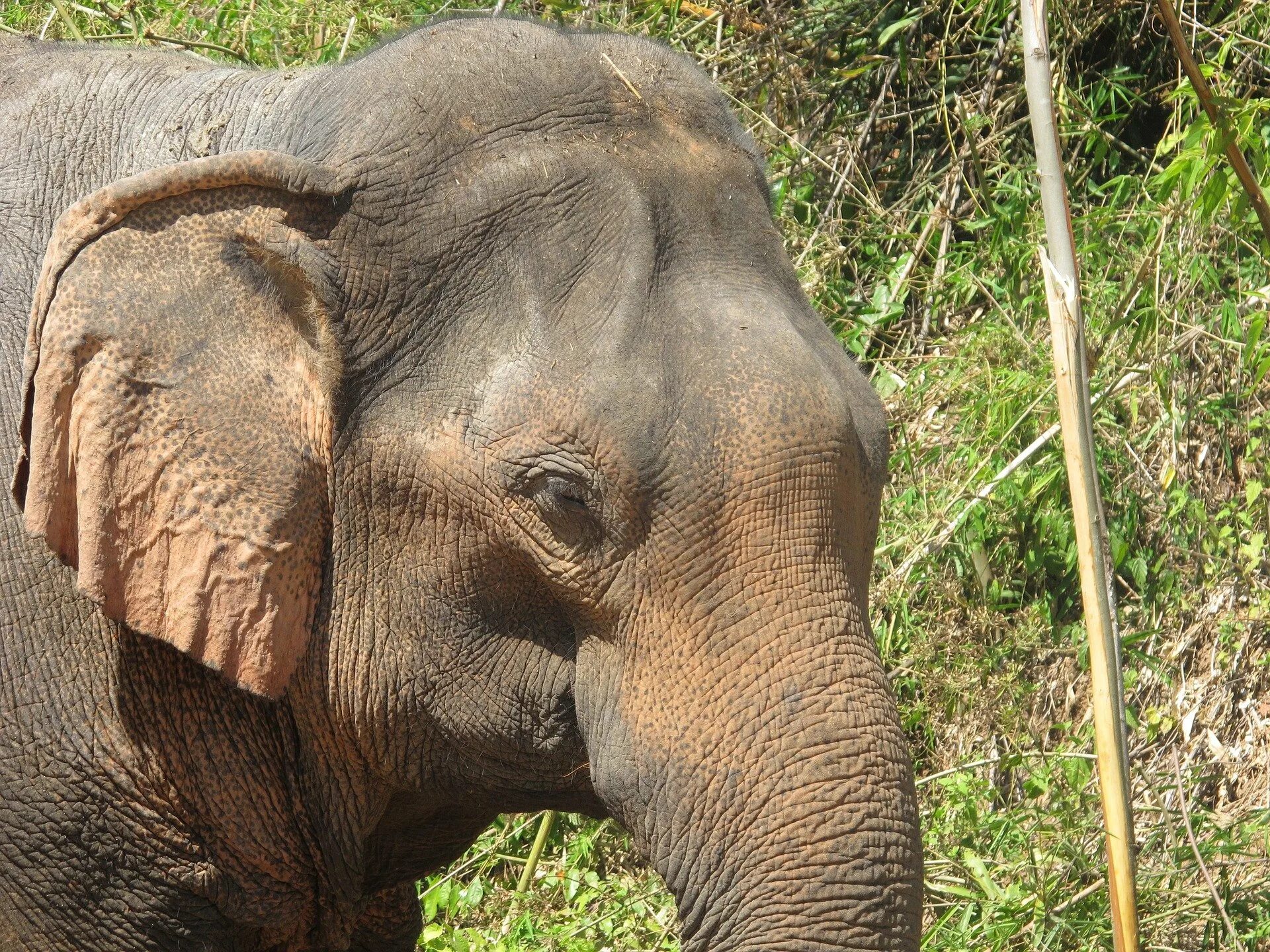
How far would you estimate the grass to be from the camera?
12.6 ft

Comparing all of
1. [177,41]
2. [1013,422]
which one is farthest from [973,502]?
[177,41]

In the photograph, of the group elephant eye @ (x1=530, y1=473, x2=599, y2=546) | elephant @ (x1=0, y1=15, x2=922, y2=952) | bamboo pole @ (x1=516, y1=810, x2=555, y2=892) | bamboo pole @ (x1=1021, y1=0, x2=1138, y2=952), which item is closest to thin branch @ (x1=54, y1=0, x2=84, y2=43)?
elephant @ (x1=0, y1=15, x2=922, y2=952)

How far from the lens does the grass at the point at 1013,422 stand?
12.6 ft

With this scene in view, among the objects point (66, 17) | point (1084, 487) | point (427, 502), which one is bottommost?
point (66, 17)

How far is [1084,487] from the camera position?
2.28m

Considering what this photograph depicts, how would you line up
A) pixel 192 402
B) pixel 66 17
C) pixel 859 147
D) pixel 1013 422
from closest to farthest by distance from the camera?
pixel 192 402 → pixel 1013 422 → pixel 66 17 → pixel 859 147

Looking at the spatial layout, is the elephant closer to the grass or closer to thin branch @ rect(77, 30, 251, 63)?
the grass

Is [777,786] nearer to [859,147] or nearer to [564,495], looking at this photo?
[564,495]

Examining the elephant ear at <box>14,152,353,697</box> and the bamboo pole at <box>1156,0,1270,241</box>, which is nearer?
the elephant ear at <box>14,152,353,697</box>

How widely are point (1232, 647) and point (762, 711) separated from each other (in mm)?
2566

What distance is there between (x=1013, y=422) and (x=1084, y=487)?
7.57ft

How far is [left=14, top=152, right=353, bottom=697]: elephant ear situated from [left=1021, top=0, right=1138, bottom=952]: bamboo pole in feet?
3.23

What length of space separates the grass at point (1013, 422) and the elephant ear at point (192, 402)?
143 cm

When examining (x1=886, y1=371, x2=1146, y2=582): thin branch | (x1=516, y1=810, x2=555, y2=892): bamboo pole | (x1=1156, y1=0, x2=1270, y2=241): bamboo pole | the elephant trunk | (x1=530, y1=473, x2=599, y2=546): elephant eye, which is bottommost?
(x1=516, y1=810, x2=555, y2=892): bamboo pole
